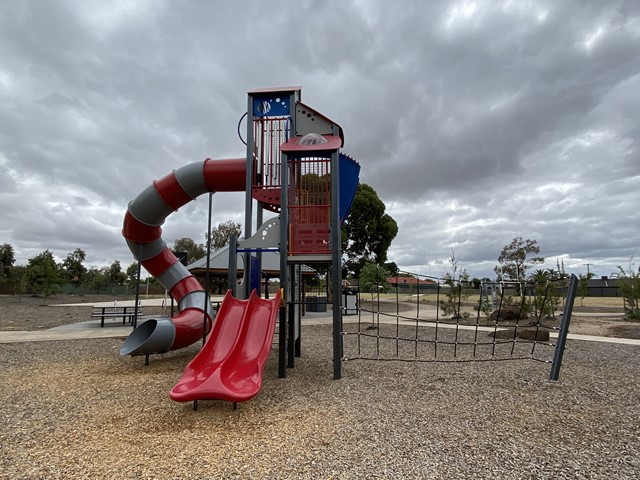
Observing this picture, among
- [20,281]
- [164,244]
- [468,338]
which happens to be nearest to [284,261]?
[164,244]

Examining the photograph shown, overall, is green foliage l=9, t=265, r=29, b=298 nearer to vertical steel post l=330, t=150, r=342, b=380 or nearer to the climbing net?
the climbing net

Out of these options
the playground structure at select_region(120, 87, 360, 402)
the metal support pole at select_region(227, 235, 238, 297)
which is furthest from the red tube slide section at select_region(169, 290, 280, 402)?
the metal support pole at select_region(227, 235, 238, 297)

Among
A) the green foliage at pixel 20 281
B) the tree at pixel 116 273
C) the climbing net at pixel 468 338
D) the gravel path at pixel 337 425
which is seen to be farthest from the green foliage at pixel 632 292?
the tree at pixel 116 273

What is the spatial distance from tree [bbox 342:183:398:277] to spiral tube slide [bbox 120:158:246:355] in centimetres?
1872

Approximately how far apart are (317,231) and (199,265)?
13461mm

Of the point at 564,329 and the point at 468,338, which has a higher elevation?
the point at 564,329

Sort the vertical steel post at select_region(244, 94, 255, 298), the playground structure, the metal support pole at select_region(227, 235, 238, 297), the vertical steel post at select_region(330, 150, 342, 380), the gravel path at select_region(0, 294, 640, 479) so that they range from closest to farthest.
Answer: the gravel path at select_region(0, 294, 640, 479) < the playground structure < the vertical steel post at select_region(330, 150, 342, 380) < the metal support pole at select_region(227, 235, 238, 297) < the vertical steel post at select_region(244, 94, 255, 298)

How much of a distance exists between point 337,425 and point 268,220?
3425 mm

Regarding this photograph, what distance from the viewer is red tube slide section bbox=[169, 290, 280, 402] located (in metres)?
3.97

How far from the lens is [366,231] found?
28.4m

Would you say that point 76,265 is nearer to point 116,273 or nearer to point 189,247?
point 116,273

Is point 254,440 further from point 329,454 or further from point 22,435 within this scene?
point 22,435

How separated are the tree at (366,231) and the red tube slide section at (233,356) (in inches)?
870

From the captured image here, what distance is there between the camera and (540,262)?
3747 cm
